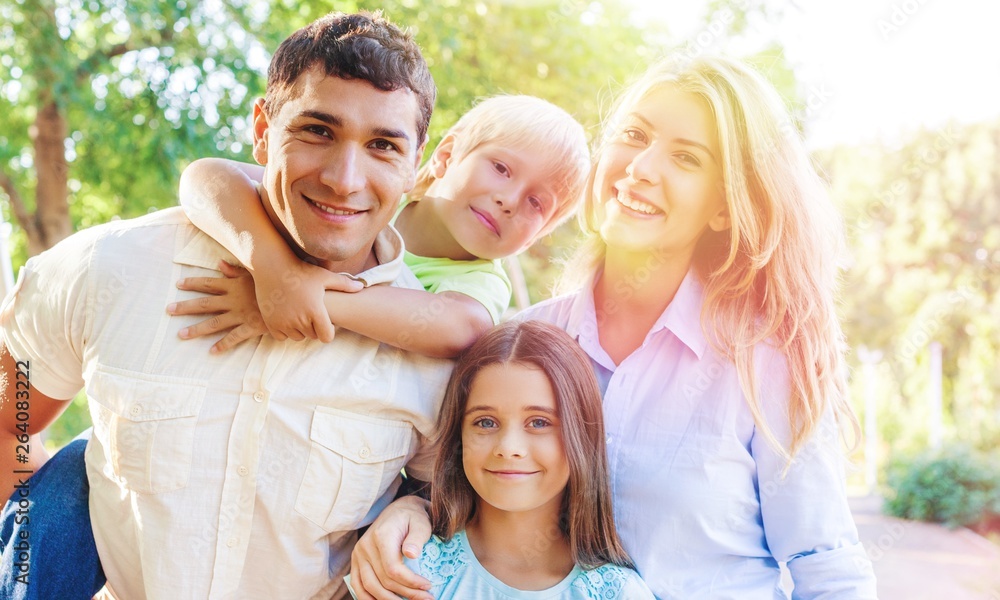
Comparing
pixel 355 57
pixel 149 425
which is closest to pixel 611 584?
pixel 149 425

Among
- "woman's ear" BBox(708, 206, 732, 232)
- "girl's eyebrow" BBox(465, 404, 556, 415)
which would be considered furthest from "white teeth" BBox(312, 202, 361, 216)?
"woman's ear" BBox(708, 206, 732, 232)

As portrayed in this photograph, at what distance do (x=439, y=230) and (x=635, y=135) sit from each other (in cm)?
68

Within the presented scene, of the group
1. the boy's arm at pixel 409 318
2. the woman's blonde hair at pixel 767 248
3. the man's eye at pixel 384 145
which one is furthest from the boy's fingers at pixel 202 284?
the woman's blonde hair at pixel 767 248

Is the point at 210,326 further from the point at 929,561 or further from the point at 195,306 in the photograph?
the point at 929,561

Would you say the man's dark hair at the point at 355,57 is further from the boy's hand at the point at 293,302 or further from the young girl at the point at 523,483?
the young girl at the point at 523,483

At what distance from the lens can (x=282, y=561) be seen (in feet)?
6.54

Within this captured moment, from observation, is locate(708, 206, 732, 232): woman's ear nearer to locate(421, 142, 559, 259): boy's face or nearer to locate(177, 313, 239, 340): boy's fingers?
locate(421, 142, 559, 259): boy's face

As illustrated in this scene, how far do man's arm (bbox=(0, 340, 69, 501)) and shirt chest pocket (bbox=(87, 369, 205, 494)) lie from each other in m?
0.23

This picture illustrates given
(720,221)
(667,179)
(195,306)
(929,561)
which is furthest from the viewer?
(929,561)

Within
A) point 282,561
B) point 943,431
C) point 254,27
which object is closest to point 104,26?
point 254,27

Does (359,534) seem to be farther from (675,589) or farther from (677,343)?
(677,343)

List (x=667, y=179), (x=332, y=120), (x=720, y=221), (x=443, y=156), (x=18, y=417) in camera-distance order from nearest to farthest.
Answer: (x=332, y=120), (x=18, y=417), (x=667, y=179), (x=720, y=221), (x=443, y=156)

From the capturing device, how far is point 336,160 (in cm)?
190

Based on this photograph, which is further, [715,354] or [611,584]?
[715,354]
